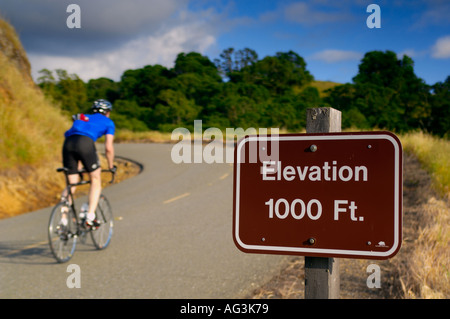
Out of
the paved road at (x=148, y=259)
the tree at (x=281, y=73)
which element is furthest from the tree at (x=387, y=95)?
the paved road at (x=148, y=259)

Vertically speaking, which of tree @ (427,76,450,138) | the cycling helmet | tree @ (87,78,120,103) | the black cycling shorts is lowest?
the black cycling shorts

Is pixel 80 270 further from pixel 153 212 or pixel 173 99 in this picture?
pixel 173 99

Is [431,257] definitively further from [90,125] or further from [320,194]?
[90,125]

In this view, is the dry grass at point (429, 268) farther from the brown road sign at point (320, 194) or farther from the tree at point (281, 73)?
the tree at point (281, 73)

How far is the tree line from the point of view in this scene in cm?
3944

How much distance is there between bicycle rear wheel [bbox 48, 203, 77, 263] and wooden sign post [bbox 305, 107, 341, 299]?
471 centimetres

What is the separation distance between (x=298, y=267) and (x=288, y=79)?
59803 millimetres

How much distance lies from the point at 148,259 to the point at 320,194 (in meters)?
4.51

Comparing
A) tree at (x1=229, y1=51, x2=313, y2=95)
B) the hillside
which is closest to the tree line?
tree at (x1=229, y1=51, x2=313, y2=95)

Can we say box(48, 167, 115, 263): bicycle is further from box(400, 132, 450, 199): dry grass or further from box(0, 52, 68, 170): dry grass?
box(0, 52, 68, 170): dry grass

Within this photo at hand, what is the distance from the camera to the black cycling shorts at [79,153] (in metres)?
5.99

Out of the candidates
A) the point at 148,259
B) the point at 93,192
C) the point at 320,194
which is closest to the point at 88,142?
the point at 93,192

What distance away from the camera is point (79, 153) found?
19.7ft
